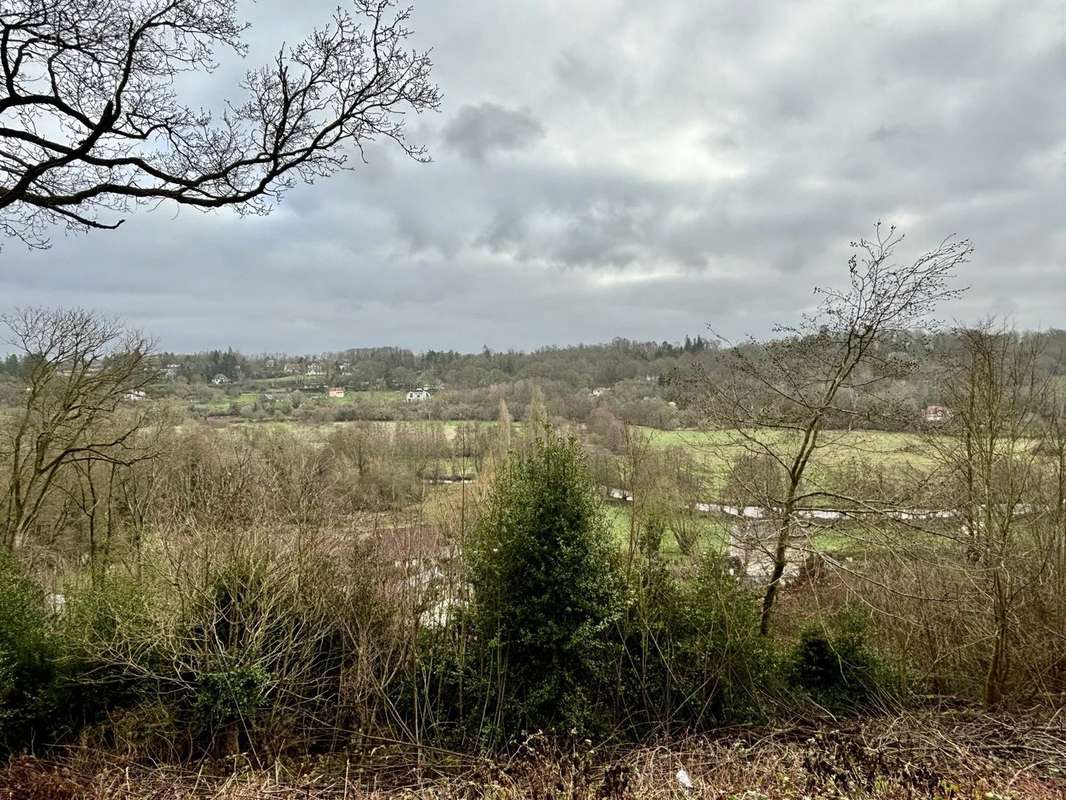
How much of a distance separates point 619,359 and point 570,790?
23.3m

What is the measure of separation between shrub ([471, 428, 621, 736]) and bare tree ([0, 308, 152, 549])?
11.1m

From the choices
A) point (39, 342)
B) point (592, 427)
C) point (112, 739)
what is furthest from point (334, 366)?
point (112, 739)

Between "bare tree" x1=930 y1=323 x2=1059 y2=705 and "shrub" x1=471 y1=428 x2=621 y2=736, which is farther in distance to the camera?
"bare tree" x1=930 y1=323 x2=1059 y2=705

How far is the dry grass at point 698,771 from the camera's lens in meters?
4.34

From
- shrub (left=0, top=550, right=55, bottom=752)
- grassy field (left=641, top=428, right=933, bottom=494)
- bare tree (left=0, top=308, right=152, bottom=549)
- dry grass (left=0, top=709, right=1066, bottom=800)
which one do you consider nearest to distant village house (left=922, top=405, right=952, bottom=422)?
grassy field (left=641, top=428, right=933, bottom=494)

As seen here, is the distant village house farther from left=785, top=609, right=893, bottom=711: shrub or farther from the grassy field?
left=785, top=609, right=893, bottom=711: shrub

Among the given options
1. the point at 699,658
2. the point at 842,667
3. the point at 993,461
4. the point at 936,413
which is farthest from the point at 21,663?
the point at 993,461

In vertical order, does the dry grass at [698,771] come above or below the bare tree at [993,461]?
below

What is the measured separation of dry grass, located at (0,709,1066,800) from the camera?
4340mm

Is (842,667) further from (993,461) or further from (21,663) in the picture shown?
(21,663)

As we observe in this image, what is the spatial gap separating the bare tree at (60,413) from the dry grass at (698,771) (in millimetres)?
9796

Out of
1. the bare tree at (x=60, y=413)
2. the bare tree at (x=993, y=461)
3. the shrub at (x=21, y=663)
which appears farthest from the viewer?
the bare tree at (x=60, y=413)

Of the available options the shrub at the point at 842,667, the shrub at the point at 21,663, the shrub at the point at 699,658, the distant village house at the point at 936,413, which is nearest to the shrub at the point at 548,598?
the shrub at the point at 699,658

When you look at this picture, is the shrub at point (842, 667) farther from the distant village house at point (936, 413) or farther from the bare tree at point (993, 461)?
the distant village house at point (936, 413)
